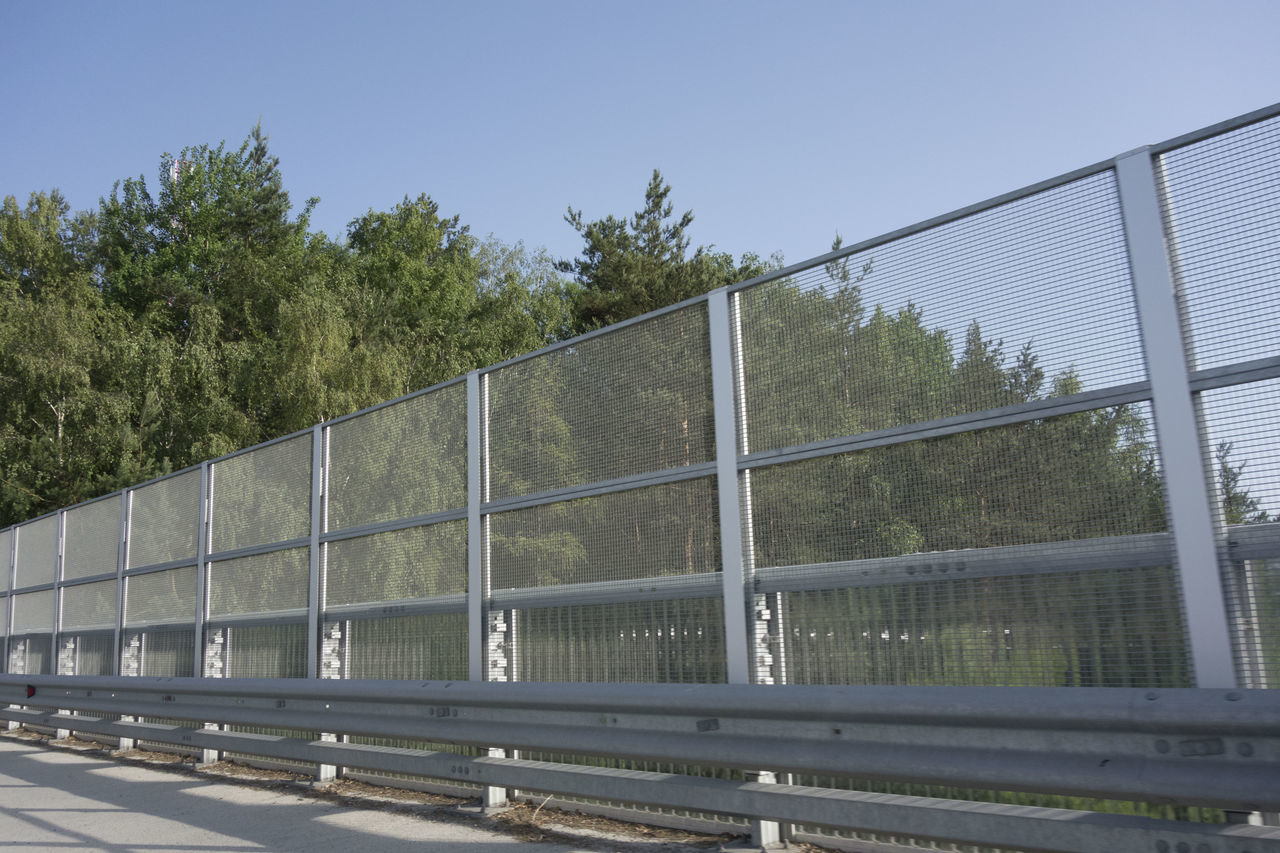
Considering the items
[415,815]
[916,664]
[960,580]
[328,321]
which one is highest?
[328,321]

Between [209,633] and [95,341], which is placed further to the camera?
[95,341]

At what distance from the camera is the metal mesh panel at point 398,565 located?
675cm

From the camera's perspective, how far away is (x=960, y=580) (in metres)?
4.03

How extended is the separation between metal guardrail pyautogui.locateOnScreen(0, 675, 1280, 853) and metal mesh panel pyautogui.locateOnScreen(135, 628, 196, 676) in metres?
3.82

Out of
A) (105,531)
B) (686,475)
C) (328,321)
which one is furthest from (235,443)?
(686,475)

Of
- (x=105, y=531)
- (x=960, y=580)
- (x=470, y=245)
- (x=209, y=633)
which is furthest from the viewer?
(x=470, y=245)

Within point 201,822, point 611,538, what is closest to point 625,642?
point 611,538

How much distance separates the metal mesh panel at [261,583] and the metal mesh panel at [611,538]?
2566mm

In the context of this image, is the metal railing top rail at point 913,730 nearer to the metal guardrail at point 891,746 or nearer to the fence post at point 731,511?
the metal guardrail at point 891,746

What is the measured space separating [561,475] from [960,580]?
263 cm

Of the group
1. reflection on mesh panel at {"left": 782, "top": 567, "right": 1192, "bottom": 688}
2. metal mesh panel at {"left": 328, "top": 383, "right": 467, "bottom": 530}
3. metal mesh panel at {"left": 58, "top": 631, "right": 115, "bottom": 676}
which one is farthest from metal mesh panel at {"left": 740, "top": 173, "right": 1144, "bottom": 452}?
metal mesh panel at {"left": 58, "top": 631, "right": 115, "bottom": 676}

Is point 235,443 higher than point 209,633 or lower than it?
higher

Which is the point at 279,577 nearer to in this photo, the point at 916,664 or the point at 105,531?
the point at 105,531

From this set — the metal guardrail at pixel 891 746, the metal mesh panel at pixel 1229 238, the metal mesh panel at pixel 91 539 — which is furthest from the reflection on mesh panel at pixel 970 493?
the metal mesh panel at pixel 91 539
